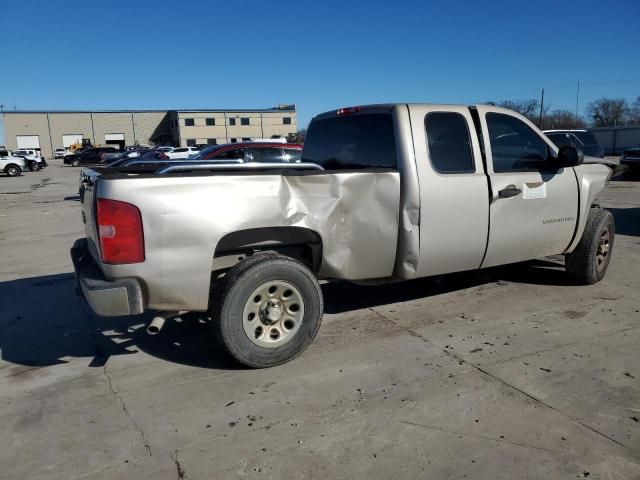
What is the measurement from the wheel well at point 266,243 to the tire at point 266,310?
14 cm

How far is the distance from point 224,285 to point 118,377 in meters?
1.09

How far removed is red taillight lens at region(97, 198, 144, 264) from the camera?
3.28m

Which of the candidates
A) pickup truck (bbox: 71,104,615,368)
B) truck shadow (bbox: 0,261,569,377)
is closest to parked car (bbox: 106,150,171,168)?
pickup truck (bbox: 71,104,615,368)

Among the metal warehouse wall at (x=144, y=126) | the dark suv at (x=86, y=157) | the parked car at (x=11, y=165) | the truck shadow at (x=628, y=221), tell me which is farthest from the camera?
the metal warehouse wall at (x=144, y=126)

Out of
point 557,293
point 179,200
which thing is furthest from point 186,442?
point 557,293

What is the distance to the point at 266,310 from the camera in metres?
3.85

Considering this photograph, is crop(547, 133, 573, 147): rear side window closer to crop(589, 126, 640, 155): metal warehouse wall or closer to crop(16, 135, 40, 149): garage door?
crop(589, 126, 640, 155): metal warehouse wall

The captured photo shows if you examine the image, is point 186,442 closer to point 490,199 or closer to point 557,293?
point 490,199

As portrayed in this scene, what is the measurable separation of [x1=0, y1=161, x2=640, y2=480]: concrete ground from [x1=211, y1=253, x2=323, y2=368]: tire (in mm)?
182

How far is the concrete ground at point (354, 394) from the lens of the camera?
2799mm

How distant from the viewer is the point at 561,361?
12.9 ft

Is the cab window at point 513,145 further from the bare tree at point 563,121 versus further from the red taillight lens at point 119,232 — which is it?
the bare tree at point 563,121

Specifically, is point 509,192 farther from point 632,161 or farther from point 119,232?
point 632,161

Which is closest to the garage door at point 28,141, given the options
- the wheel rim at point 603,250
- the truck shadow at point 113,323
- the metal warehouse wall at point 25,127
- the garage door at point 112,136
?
the metal warehouse wall at point 25,127
